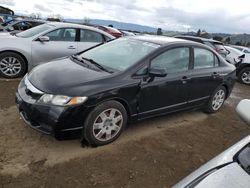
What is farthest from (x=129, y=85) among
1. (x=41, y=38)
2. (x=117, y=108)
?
(x=41, y=38)

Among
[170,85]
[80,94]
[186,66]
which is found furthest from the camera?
[186,66]

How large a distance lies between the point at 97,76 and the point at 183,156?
167 cm

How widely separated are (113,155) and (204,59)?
270 cm

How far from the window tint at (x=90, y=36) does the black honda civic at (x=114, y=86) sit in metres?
2.72

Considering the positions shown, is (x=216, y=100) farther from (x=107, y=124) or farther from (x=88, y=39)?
(x=88, y=39)

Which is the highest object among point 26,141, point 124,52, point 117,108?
point 124,52

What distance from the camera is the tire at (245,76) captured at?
10.3 m

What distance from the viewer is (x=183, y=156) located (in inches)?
160

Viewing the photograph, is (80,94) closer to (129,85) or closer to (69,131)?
(69,131)

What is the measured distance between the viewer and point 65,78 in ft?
12.6

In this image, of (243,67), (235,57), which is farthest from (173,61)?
(235,57)

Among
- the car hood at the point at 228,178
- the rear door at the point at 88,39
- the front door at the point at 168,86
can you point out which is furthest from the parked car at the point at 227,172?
the rear door at the point at 88,39

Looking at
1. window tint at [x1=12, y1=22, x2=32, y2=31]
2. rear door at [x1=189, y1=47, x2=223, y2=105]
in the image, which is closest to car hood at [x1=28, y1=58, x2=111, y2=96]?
rear door at [x1=189, y1=47, x2=223, y2=105]

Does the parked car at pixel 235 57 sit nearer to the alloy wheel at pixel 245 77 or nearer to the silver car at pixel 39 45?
the alloy wheel at pixel 245 77
